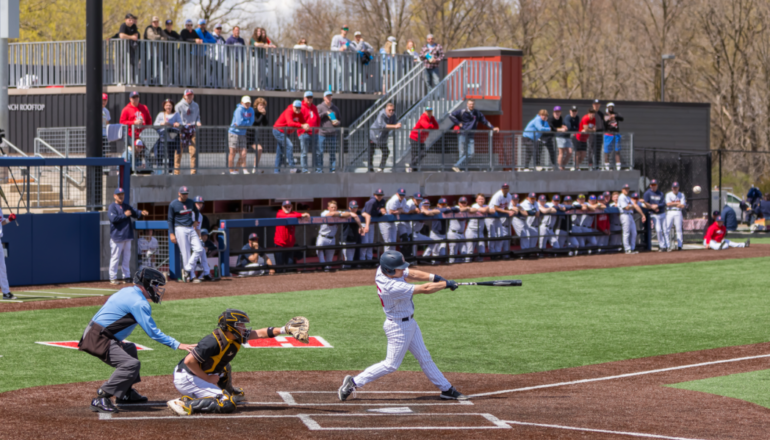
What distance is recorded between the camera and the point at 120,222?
19672 mm

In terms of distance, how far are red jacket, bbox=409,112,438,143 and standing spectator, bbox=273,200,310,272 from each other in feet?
16.2

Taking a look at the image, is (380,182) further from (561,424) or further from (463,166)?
(561,424)

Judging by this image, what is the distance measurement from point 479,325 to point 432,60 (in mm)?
15747

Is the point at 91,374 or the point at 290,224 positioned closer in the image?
the point at 91,374

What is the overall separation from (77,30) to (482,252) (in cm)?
2785

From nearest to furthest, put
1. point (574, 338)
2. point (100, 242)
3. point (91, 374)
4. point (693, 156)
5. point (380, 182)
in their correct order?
1. point (91, 374)
2. point (574, 338)
3. point (100, 242)
4. point (380, 182)
5. point (693, 156)

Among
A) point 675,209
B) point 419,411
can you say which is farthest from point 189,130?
point 675,209

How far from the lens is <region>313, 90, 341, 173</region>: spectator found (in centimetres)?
2408

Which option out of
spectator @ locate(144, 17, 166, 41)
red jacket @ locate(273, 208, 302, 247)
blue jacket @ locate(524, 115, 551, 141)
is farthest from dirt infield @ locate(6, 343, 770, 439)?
blue jacket @ locate(524, 115, 551, 141)

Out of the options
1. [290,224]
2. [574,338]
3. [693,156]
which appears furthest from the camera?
[693,156]

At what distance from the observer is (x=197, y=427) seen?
8648mm

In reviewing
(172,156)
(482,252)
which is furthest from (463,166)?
(172,156)

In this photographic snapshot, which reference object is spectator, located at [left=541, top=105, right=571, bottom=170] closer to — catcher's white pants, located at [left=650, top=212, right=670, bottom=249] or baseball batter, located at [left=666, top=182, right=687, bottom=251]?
catcher's white pants, located at [left=650, top=212, right=670, bottom=249]

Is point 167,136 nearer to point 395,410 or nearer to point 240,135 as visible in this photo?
point 240,135
